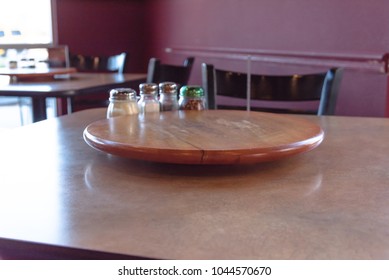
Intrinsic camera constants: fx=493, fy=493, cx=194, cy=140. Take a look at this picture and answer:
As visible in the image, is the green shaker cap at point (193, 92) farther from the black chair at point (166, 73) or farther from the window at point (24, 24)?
the window at point (24, 24)

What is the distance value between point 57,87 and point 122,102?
47.8 inches

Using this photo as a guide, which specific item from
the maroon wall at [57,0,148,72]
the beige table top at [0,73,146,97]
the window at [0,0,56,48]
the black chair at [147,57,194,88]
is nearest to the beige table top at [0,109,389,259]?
the beige table top at [0,73,146,97]

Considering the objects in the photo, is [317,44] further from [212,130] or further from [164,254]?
[164,254]

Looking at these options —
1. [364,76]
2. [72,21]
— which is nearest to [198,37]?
[72,21]

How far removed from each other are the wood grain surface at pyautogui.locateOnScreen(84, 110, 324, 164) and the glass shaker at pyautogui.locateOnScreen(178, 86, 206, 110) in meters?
0.09

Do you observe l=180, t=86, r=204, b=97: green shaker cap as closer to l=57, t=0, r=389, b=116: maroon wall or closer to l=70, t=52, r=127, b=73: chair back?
l=57, t=0, r=389, b=116: maroon wall

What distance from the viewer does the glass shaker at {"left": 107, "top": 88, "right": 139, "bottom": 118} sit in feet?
3.61

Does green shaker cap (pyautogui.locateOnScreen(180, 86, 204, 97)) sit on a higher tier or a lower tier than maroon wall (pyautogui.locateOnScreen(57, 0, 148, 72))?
lower


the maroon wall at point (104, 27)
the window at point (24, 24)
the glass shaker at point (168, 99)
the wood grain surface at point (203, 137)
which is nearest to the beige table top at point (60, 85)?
the glass shaker at point (168, 99)

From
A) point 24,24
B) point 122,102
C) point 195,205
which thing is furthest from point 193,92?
point 24,24

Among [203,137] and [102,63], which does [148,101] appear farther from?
[102,63]

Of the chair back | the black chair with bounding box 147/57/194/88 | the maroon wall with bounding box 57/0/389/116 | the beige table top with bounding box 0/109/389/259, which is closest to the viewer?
the beige table top with bounding box 0/109/389/259

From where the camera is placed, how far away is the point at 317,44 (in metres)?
2.96

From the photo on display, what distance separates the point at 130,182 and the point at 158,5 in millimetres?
3857
